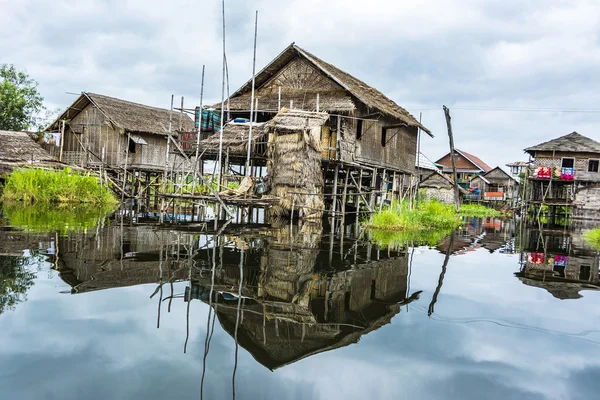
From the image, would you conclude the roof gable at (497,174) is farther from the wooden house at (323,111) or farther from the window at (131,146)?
the window at (131,146)

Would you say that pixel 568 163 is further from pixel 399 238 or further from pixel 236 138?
pixel 236 138

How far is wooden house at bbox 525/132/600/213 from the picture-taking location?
1219 inches

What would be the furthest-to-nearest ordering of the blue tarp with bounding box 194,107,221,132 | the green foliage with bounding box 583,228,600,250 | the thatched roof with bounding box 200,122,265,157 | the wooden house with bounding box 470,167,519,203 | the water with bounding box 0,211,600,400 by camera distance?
the wooden house with bounding box 470,167,519,203 → the blue tarp with bounding box 194,107,221,132 → the thatched roof with bounding box 200,122,265,157 → the green foliage with bounding box 583,228,600,250 → the water with bounding box 0,211,600,400

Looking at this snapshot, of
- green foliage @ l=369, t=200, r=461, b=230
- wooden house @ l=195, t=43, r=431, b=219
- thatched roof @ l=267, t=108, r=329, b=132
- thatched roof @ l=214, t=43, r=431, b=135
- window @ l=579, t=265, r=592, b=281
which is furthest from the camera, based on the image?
thatched roof @ l=214, t=43, r=431, b=135

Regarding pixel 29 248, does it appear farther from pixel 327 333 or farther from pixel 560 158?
pixel 560 158

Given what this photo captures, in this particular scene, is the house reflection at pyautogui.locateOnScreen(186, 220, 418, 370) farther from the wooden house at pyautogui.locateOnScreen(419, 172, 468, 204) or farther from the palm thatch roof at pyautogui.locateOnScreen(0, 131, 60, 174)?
the wooden house at pyautogui.locateOnScreen(419, 172, 468, 204)

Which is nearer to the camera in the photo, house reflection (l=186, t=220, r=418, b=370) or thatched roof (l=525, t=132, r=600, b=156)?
house reflection (l=186, t=220, r=418, b=370)

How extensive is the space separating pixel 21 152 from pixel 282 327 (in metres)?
25.8

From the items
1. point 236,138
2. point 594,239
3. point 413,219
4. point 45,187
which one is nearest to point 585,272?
point 594,239

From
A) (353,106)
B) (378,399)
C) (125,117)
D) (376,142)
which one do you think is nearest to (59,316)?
(378,399)

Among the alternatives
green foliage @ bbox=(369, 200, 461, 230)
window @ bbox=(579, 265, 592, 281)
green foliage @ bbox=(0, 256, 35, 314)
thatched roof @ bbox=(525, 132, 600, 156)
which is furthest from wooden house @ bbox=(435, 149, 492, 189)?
green foliage @ bbox=(0, 256, 35, 314)

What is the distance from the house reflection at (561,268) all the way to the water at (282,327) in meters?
0.07

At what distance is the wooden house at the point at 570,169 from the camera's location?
102ft

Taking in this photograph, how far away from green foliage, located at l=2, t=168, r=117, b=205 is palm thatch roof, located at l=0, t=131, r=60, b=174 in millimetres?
3746
